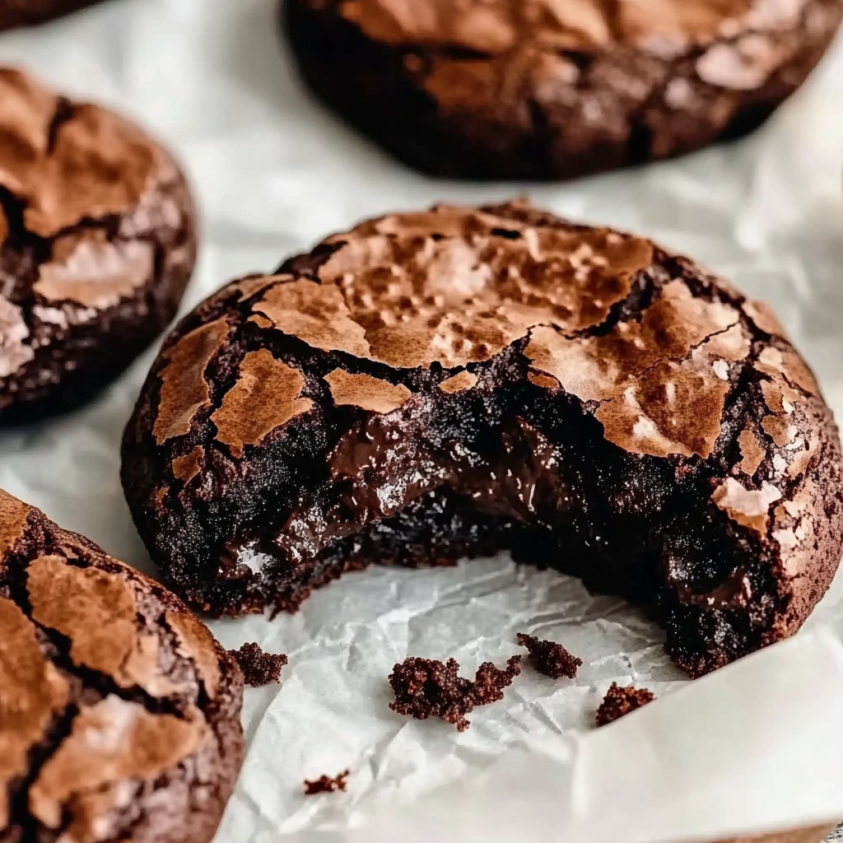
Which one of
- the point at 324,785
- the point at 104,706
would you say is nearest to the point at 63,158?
the point at 104,706

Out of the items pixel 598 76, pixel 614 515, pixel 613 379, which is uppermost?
pixel 598 76

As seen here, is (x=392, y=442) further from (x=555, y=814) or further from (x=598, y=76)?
(x=598, y=76)

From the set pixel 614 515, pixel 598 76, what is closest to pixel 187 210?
pixel 598 76

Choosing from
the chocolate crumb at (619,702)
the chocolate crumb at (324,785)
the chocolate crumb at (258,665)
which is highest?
the chocolate crumb at (619,702)

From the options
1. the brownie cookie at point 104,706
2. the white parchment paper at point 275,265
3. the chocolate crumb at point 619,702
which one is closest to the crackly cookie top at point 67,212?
the white parchment paper at point 275,265

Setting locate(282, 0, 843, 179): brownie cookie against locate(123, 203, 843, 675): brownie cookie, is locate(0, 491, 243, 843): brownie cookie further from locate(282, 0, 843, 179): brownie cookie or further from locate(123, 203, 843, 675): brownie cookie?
locate(282, 0, 843, 179): brownie cookie

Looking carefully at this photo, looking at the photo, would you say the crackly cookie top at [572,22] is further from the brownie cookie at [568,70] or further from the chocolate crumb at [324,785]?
the chocolate crumb at [324,785]

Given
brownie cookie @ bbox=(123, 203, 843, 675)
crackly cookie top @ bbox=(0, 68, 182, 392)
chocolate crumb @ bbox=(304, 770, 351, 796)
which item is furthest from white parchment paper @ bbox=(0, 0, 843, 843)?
crackly cookie top @ bbox=(0, 68, 182, 392)

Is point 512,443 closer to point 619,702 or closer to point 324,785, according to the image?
point 619,702
